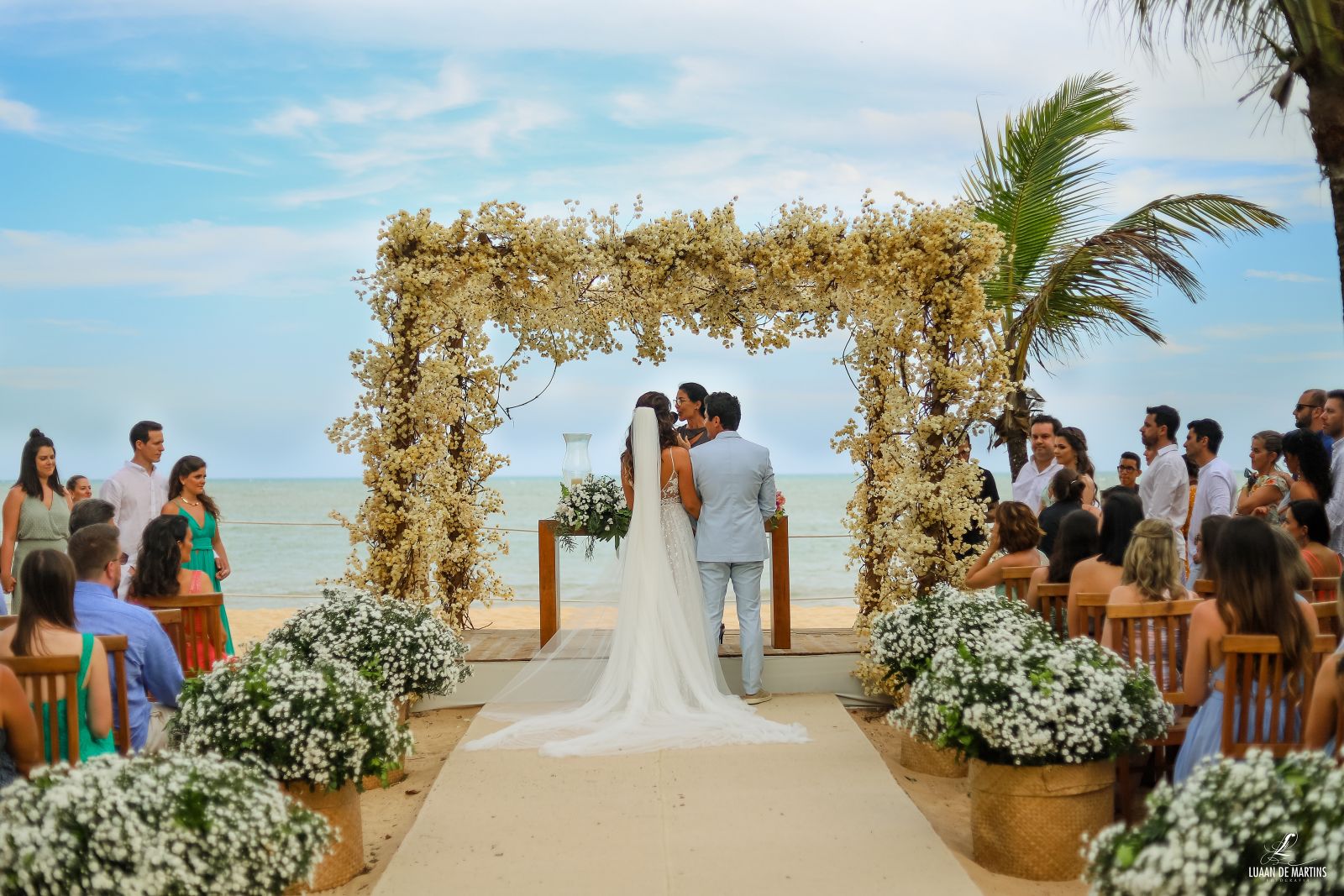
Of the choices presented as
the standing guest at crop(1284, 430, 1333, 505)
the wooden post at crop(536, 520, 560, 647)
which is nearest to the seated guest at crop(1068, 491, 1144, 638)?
the standing guest at crop(1284, 430, 1333, 505)

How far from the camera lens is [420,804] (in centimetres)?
598

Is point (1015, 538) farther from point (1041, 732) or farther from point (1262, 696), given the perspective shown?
point (1262, 696)

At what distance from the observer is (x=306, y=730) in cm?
440

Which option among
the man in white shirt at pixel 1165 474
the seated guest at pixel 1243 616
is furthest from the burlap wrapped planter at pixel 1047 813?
the man in white shirt at pixel 1165 474

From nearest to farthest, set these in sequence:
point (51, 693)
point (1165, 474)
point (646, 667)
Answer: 1. point (51, 693)
2. point (646, 667)
3. point (1165, 474)

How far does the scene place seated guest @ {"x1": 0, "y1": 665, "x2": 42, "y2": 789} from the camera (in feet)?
11.5

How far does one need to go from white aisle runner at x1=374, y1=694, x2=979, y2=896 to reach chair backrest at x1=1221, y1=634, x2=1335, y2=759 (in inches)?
45.1

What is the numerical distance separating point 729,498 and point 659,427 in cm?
65

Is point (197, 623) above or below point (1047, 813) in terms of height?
above

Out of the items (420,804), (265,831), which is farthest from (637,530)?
(265,831)

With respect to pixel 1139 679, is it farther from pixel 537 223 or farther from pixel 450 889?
pixel 537 223

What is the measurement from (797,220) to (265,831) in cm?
556

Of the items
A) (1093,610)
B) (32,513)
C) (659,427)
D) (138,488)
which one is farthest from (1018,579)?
(32,513)

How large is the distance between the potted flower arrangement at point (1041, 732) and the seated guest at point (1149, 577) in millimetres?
413
